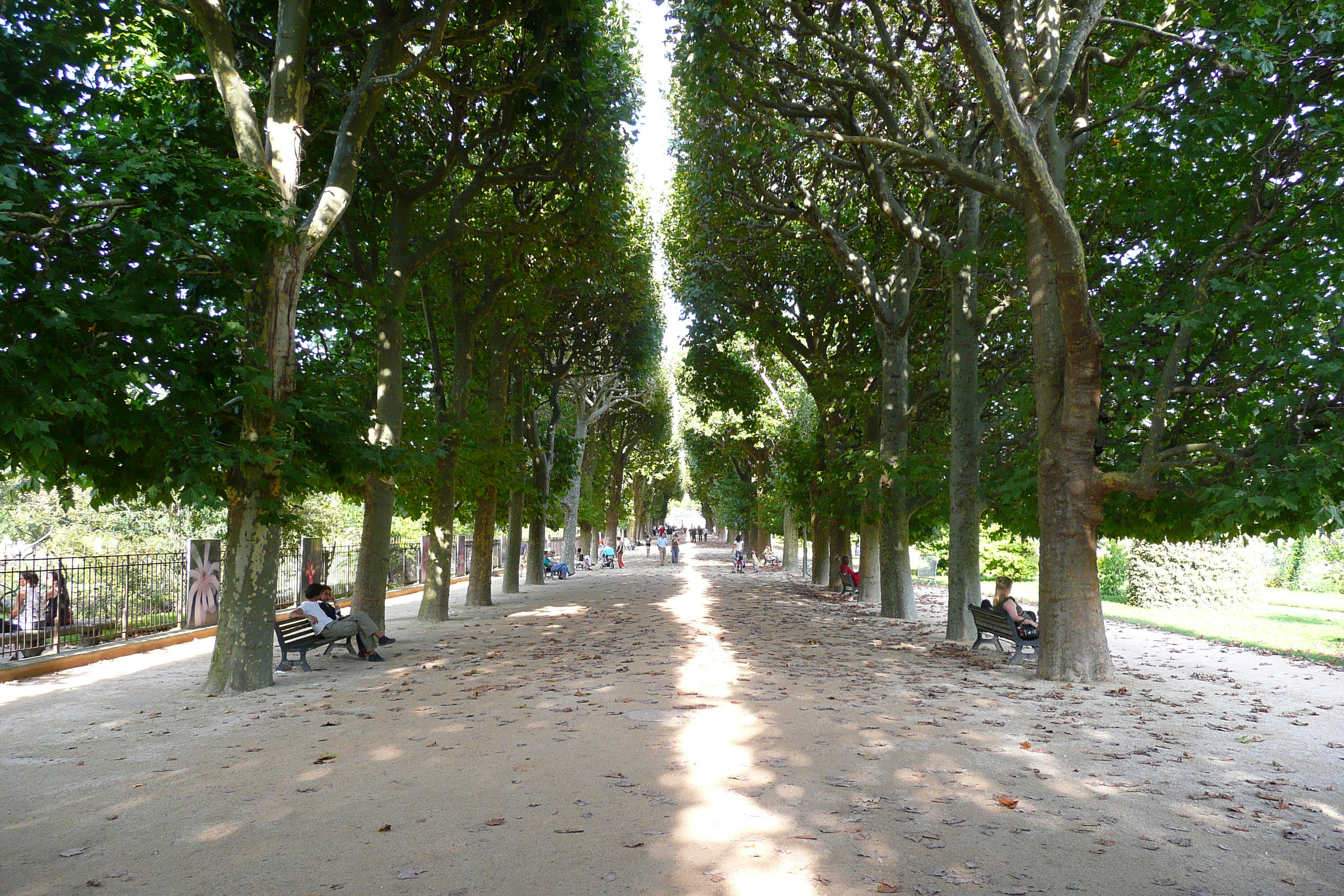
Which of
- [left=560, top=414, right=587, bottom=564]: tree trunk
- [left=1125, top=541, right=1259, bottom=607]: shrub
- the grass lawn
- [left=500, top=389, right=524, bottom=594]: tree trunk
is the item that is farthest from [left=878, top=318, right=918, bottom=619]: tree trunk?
[left=560, top=414, right=587, bottom=564]: tree trunk

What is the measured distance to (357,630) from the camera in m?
11.3

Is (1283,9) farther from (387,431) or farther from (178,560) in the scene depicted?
(178,560)

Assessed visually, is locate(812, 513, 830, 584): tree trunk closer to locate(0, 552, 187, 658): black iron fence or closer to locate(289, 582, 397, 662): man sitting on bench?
locate(289, 582, 397, 662): man sitting on bench

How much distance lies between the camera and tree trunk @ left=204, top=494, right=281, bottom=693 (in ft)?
28.6

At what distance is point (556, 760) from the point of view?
6.00 m

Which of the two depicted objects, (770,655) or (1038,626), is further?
(770,655)

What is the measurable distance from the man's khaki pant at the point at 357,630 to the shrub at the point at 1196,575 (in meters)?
18.8

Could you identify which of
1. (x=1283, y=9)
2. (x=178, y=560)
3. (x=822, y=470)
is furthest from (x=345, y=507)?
(x=1283, y=9)

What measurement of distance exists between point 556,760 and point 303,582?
50.2ft

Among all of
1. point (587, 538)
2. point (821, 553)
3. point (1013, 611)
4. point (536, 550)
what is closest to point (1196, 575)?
point (821, 553)

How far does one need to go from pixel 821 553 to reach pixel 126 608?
19.0 m

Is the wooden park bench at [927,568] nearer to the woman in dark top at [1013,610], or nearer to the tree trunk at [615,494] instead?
Answer: the tree trunk at [615,494]

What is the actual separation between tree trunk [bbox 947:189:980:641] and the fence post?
13021mm

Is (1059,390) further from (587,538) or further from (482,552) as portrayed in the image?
(587,538)
